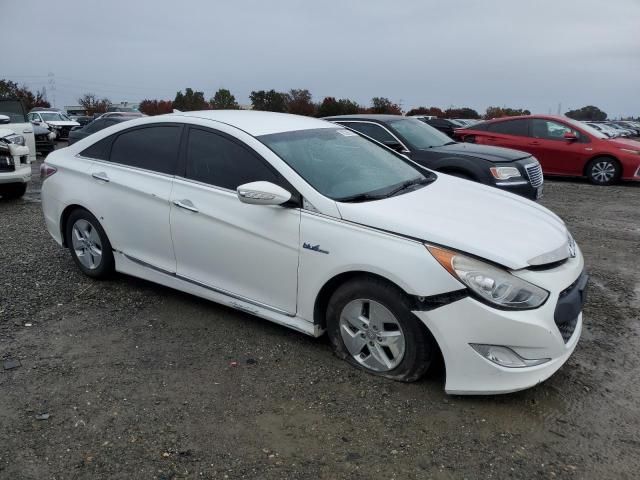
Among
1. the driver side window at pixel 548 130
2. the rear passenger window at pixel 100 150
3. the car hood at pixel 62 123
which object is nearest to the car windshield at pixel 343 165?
the rear passenger window at pixel 100 150

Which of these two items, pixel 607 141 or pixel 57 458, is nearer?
pixel 57 458

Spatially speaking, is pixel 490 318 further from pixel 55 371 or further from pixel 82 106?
pixel 82 106

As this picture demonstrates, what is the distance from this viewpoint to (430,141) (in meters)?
8.29

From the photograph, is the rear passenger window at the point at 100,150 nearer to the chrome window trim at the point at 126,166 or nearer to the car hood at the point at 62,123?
the chrome window trim at the point at 126,166

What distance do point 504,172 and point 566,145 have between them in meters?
5.83

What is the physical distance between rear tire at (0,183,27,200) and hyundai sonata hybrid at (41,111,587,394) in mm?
5081

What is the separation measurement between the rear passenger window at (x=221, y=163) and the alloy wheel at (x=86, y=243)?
1.30m

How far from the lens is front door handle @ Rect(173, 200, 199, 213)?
4043 mm

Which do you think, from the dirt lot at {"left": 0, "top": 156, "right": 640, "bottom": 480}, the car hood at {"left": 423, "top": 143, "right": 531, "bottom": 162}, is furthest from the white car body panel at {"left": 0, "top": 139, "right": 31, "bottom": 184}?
the car hood at {"left": 423, "top": 143, "right": 531, "bottom": 162}

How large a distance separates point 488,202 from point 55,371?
3085 millimetres

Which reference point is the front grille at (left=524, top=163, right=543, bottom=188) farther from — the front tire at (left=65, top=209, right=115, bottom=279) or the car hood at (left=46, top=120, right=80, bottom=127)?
the car hood at (left=46, top=120, right=80, bottom=127)

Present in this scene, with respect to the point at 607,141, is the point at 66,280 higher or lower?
lower

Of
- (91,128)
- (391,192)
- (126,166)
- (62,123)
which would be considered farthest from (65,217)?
(62,123)

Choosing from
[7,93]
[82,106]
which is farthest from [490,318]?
[82,106]
